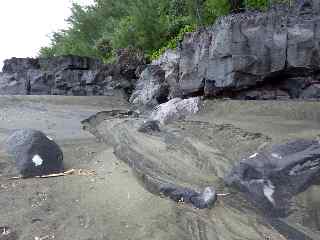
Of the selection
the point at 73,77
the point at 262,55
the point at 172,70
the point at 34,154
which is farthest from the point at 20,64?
the point at 34,154

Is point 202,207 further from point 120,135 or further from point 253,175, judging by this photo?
point 120,135

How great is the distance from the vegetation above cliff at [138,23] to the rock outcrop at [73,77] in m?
0.94

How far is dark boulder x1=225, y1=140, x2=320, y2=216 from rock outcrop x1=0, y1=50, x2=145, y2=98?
27.6ft

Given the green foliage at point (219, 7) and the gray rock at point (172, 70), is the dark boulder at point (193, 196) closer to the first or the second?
the gray rock at point (172, 70)

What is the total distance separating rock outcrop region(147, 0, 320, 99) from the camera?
6.41 metres

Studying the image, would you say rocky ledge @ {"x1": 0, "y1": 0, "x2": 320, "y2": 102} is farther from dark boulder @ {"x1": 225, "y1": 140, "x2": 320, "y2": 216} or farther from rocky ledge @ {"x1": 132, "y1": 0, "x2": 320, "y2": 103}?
dark boulder @ {"x1": 225, "y1": 140, "x2": 320, "y2": 216}

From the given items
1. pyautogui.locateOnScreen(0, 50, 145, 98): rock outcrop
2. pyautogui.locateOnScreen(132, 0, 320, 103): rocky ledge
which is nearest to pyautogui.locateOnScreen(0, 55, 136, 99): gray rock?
pyautogui.locateOnScreen(0, 50, 145, 98): rock outcrop

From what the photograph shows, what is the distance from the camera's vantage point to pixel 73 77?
12.2 meters

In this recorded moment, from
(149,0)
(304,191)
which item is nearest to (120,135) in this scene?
(304,191)

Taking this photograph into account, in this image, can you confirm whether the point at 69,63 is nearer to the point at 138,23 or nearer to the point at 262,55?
the point at 138,23

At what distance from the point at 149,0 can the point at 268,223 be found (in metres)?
11.1

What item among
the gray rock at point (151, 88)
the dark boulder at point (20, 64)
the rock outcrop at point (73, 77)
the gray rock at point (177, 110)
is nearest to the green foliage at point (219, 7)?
the gray rock at point (151, 88)

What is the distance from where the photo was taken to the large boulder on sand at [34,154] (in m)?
3.97

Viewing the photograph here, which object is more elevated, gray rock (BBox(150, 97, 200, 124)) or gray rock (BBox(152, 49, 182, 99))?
gray rock (BBox(152, 49, 182, 99))
